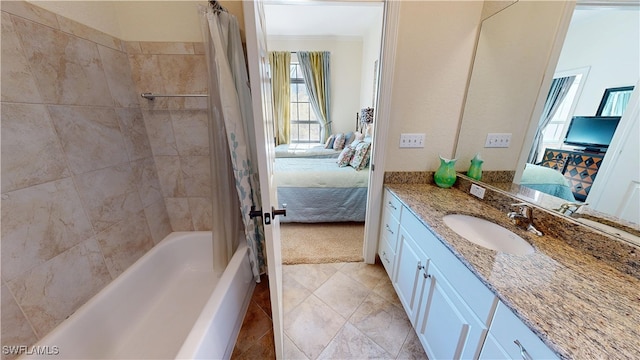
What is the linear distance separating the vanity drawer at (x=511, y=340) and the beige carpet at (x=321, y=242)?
1.29 metres

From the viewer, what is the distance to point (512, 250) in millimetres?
1015

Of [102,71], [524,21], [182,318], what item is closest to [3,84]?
[102,71]

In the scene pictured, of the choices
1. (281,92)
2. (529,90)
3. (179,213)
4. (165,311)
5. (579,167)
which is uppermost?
(281,92)

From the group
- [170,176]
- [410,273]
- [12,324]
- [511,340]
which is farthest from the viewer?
[170,176]

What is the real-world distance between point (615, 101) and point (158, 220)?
2484 millimetres

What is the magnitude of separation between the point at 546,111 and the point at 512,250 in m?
0.73

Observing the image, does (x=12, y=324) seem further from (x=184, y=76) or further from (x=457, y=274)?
(x=457, y=274)

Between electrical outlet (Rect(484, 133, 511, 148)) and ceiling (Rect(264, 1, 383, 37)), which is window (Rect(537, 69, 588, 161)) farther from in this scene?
ceiling (Rect(264, 1, 383, 37))

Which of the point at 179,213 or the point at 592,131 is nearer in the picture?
the point at 592,131

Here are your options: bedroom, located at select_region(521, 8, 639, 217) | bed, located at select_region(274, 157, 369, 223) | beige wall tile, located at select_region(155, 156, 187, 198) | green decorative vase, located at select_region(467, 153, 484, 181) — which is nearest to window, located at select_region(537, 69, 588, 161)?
bedroom, located at select_region(521, 8, 639, 217)

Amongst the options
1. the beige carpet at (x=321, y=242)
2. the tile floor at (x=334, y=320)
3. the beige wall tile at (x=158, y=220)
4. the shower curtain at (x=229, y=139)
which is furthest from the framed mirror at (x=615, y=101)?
the beige wall tile at (x=158, y=220)

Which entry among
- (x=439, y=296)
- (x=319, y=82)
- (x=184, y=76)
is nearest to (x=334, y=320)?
(x=439, y=296)

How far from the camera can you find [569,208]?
920 millimetres

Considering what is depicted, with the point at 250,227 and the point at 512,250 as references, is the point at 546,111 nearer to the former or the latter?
the point at 512,250
